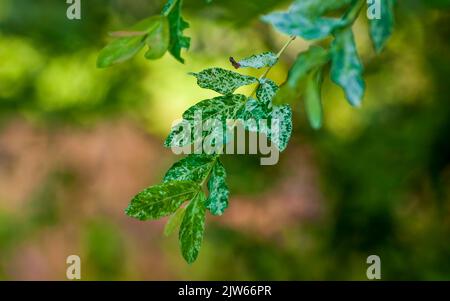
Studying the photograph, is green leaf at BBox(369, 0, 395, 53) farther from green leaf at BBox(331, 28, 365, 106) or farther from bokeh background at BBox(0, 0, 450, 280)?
bokeh background at BBox(0, 0, 450, 280)

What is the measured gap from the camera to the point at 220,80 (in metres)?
0.49

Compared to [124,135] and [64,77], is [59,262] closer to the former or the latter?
[124,135]

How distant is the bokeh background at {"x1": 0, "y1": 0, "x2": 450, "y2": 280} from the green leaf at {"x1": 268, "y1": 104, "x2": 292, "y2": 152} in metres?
0.91

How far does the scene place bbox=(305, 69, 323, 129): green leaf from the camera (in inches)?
13.3

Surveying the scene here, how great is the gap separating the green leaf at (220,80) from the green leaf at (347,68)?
0.13 m

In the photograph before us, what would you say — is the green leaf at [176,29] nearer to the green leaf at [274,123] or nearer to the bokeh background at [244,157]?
the green leaf at [274,123]

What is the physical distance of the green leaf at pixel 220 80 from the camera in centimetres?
49

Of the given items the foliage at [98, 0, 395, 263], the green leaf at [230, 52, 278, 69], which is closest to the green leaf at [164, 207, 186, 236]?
the foliage at [98, 0, 395, 263]

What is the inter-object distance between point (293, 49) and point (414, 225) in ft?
1.72

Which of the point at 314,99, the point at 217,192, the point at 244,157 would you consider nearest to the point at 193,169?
the point at 217,192

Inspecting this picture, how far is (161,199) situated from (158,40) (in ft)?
0.37

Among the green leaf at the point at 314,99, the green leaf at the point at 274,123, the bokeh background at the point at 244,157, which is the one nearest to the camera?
the green leaf at the point at 314,99

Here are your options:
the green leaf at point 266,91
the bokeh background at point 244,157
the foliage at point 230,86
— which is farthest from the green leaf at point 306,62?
the bokeh background at point 244,157

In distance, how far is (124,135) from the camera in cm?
210
